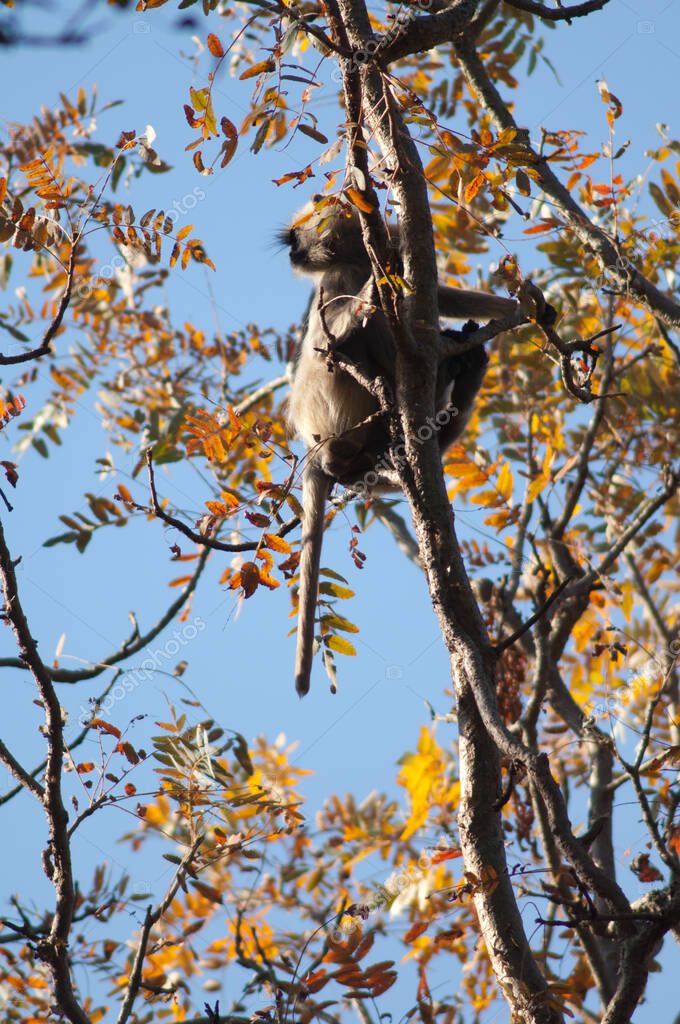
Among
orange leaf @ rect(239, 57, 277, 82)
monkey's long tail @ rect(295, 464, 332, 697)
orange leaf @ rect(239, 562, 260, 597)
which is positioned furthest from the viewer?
monkey's long tail @ rect(295, 464, 332, 697)

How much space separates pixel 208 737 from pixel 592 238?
231 cm

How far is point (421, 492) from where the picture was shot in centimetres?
270

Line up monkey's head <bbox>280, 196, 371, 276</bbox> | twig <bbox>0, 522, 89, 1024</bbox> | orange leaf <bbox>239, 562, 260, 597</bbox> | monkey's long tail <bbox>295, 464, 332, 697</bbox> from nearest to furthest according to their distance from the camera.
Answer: twig <bbox>0, 522, 89, 1024</bbox>
orange leaf <bbox>239, 562, 260, 597</bbox>
monkey's long tail <bbox>295, 464, 332, 697</bbox>
monkey's head <bbox>280, 196, 371, 276</bbox>

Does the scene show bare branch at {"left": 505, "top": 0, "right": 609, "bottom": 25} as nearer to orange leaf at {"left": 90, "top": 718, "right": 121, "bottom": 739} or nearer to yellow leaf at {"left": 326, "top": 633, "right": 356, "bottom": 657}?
yellow leaf at {"left": 326, "top": 633, "right": 356, "bottom": 657}

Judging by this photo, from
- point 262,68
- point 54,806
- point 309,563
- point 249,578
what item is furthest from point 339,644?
point 262,68

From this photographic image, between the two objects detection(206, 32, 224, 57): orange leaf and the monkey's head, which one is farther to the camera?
the monkey's head

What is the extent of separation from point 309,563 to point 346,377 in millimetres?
1109

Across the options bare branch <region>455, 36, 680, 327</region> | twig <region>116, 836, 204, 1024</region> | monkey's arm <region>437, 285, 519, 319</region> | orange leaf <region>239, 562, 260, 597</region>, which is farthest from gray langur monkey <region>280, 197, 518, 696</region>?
twig <region>116, 836, 204, 1024</region>

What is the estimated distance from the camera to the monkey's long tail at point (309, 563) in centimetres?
318

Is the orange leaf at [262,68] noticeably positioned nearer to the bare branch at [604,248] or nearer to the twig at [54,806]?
the bare branch at [604,248]

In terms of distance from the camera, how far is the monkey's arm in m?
4.36

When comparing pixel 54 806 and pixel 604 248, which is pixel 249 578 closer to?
pixel 54 806

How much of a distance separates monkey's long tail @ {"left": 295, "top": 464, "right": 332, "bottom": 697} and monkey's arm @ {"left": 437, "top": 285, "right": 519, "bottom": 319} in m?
1.02

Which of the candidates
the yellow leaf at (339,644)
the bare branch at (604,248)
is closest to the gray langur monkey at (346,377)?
the yellow leaf at (339,644)
